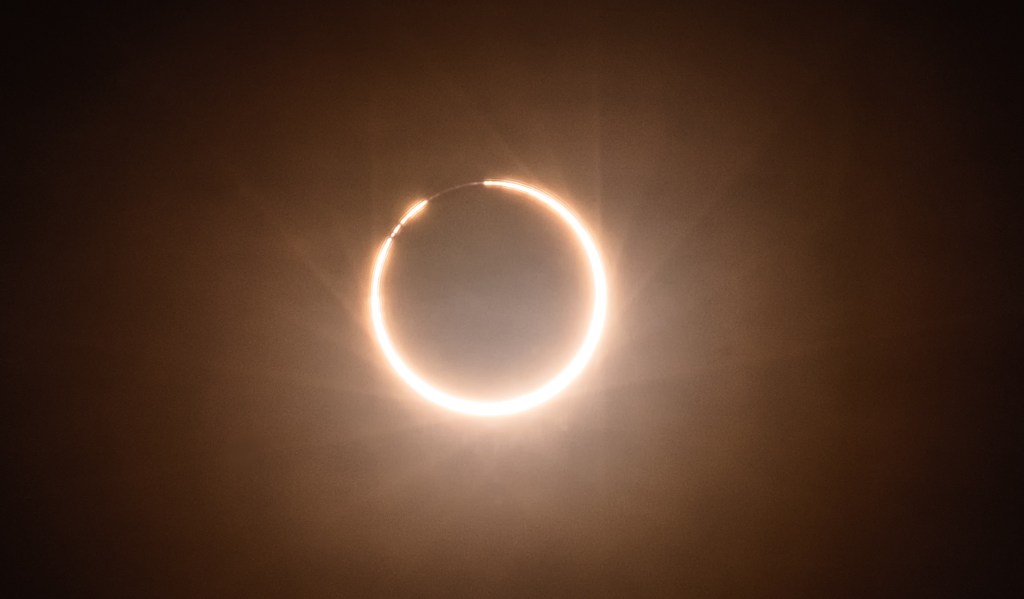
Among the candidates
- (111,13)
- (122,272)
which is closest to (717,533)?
(122,272)

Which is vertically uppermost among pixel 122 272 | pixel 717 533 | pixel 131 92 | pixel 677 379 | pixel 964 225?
pixel 131 92

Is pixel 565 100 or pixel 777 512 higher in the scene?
pixel 565 100

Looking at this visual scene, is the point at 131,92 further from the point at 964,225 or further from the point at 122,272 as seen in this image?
the point at 964,225

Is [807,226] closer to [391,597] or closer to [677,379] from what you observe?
[677,379]

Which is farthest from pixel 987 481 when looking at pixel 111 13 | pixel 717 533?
pixel 111 13

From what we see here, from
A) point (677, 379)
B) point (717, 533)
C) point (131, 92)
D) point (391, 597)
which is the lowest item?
point (391, 597)

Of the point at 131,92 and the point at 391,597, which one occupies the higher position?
the point at 131,92
